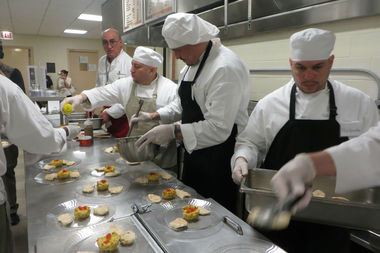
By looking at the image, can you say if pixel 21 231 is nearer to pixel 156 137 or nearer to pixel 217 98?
pixel 156 137

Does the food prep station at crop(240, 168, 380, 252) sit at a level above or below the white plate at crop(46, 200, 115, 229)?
above

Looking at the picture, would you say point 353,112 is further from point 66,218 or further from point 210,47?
point 66,218

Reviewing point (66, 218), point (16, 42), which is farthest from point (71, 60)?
point (66, 218)

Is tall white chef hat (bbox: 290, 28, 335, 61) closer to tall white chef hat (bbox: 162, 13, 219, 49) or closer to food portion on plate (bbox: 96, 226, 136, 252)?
tall white chef hat (bbox: 162, 13, 219, 49)

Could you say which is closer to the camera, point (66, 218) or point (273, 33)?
point (66, 218)

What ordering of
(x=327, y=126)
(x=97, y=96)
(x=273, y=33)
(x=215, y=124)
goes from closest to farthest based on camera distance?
(x=327, y=126) → (x=215, y=124) → (x=273, y=33) → (x=97, y=96)

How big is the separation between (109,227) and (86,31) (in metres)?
9.03

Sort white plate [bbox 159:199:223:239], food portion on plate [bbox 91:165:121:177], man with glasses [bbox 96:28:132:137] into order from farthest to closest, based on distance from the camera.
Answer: man with glasses [bbox 96:28:132:137]
food portion on plate [bbox 91:165:121:177]
white plate [bbox 159:199:223:239]

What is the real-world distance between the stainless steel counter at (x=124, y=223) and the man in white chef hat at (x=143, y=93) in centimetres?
63

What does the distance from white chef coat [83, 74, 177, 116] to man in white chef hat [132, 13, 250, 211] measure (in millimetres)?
517

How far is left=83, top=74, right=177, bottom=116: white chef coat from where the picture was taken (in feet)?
8.00

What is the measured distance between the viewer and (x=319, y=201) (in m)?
0.94

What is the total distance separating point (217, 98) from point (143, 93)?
1032 millimetres

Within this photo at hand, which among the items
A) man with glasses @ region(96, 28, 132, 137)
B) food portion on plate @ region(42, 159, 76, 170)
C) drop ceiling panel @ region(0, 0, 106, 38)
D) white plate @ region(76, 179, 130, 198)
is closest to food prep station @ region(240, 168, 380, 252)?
white plate @ region(76, 179, 130, 198)
